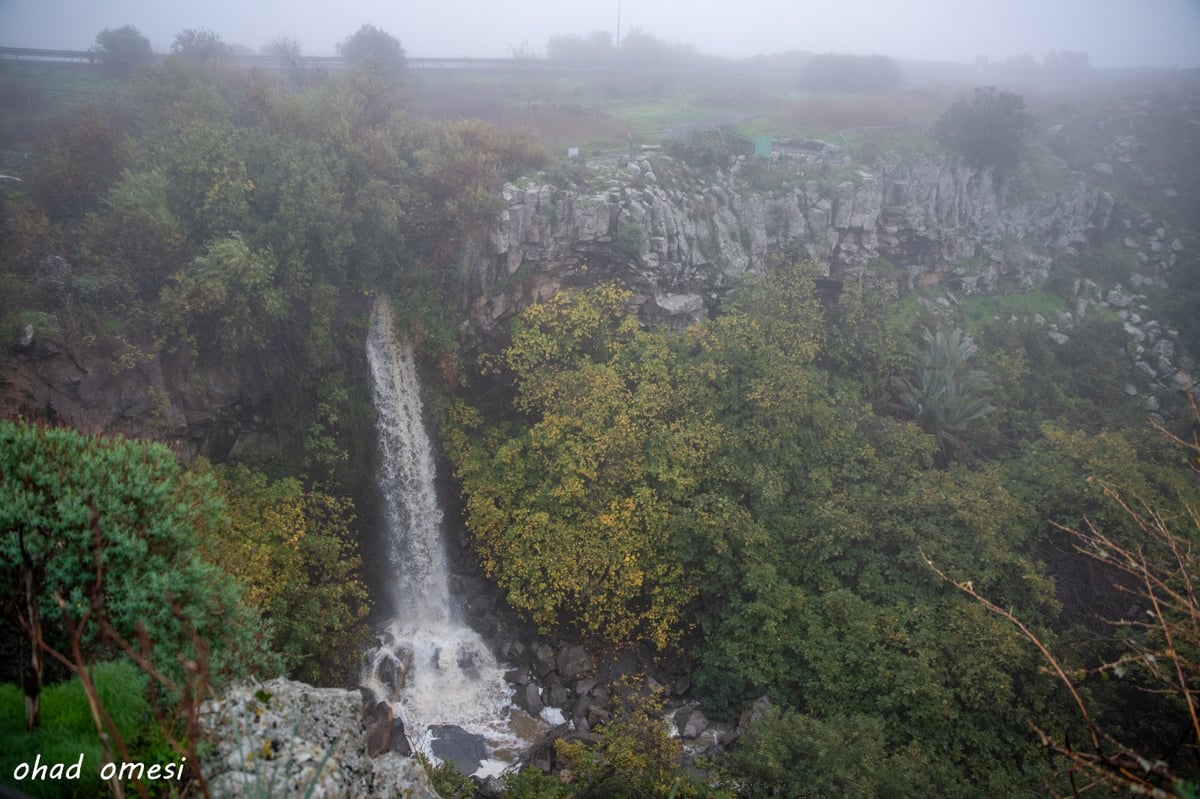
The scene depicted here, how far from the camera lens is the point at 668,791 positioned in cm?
1052

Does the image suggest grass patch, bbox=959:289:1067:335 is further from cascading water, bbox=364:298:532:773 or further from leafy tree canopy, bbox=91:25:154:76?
leafy tree canopy, bbox=91:25:154:76

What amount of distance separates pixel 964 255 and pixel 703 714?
2109 centimetres

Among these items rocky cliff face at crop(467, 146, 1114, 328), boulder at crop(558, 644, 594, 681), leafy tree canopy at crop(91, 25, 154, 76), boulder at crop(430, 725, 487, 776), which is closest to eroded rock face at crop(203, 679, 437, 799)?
boulder at crop(430, 725, 487, 776)

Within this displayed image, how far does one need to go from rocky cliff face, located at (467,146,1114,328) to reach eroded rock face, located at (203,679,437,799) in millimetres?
12622

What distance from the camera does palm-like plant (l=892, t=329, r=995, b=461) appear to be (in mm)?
18031

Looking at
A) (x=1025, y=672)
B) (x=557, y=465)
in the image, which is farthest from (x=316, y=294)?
(x=1025, y=672)

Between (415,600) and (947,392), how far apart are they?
1649 centimetres

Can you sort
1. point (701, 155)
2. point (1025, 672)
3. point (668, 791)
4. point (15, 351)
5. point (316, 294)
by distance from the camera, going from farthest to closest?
point (701, 155) → point (316, 294) → point (15, 351) → point (1025, 672) → point (668, 791)

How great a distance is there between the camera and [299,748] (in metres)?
6.62

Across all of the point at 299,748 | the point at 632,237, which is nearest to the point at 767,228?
the point at 632,237

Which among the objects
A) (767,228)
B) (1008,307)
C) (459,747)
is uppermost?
(767,228)

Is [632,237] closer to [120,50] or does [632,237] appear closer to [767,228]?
[767,228]

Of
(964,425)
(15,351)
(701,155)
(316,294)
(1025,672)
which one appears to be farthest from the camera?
(701,155)

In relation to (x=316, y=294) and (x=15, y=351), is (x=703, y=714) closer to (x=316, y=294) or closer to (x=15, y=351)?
(x=316, y=294)
